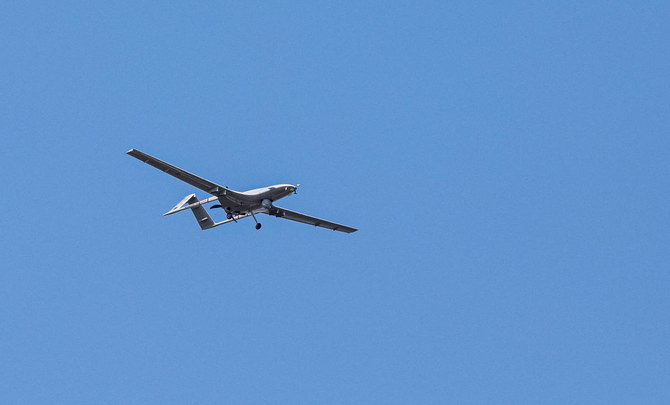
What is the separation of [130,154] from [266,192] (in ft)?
34.5

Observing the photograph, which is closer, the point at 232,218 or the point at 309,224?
the point at 232,218

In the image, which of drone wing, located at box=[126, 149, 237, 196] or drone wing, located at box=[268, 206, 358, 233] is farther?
drone wing, located at box=[268, 206, 358, 233]

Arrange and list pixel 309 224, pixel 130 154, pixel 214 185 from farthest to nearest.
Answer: pixel 309 224, pixel 214 185, pixel 130 154

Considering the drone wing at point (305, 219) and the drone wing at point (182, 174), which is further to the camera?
the drone wing at point (305, 219)

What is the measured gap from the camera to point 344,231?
83.2m

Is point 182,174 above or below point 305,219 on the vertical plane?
below

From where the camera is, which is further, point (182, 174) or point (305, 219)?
point (305, 219)

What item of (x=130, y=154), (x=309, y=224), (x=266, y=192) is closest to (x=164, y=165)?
(x=130, y=154)

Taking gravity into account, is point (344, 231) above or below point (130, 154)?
above

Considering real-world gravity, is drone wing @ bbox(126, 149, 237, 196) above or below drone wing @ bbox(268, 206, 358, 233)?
below

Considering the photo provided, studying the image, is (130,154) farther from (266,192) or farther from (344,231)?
(344,231)

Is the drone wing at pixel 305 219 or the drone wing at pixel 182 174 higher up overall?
the drone wing at pixel 305 219

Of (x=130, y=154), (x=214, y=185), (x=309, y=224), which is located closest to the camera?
(x=130, y=154)

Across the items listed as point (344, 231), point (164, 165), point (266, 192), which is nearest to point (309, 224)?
point (344, 231)
